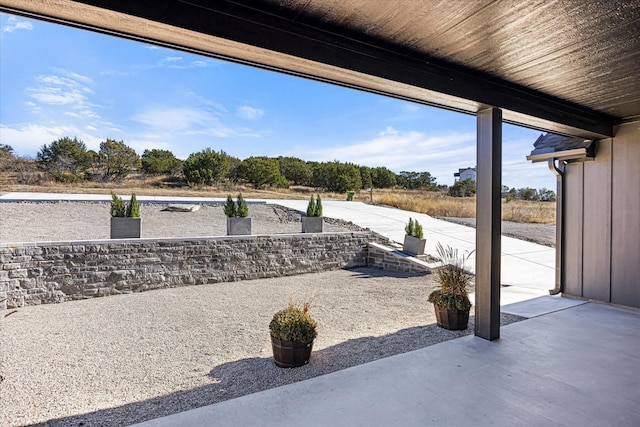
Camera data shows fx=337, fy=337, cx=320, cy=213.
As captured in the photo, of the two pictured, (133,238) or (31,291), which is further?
(133,238)

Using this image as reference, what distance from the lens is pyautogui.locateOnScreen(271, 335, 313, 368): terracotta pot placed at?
2.90m

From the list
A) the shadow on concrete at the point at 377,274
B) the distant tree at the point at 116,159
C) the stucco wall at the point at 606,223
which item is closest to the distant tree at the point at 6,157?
the distant tree at the point at 116,159

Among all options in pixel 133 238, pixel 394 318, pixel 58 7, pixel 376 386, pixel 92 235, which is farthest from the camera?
pixel 92 235

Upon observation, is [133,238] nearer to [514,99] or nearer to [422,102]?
[422,102]

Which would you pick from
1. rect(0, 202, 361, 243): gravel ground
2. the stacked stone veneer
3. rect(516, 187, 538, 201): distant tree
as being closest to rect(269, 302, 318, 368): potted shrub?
the stacked stone veneer

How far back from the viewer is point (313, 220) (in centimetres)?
786

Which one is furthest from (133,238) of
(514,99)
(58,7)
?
(514,99)

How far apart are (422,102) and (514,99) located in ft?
3.12

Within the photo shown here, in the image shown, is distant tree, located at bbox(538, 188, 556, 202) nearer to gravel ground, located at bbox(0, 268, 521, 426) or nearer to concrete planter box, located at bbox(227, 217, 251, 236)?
gravel ground, located at bbox(0, 268, 521, 426)

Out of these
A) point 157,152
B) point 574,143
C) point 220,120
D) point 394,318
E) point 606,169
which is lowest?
point 394,318

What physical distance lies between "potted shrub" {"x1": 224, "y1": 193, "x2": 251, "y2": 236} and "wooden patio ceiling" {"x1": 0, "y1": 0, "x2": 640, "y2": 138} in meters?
4.83

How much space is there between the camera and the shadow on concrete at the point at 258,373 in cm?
229

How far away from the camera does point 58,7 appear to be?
155 centimetres

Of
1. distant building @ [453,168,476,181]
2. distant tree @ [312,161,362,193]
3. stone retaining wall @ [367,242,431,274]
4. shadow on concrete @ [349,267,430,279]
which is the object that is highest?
distant building @ [453,168,476,181]
